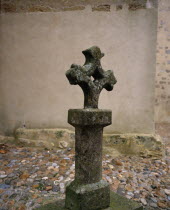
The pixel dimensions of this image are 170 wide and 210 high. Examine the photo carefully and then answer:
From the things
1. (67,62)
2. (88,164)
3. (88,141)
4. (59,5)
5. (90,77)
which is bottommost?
(88,164)

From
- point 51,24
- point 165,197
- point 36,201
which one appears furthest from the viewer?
point 51,24

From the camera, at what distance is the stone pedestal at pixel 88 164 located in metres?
1.50

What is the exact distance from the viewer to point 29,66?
3885 mm

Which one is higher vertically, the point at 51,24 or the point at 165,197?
the point at 51,24

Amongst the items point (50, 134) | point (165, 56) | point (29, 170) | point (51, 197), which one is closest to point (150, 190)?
point (51, 197)

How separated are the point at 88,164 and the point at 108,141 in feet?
6.84

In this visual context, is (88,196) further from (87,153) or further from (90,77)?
(90,77)

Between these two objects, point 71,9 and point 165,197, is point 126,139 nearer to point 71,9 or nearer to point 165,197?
point 165,197

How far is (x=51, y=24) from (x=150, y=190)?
3.31m

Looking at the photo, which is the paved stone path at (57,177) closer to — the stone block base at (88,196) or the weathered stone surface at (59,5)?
the stone block base at (88,196)

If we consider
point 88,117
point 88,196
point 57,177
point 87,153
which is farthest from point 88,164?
point 57,177

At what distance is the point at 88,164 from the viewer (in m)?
1.57

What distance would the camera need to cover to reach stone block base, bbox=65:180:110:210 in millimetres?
1498

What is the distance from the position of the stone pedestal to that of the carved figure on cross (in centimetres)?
Answer: 13
